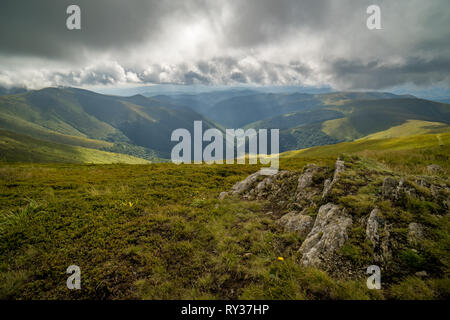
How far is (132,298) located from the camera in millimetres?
5812

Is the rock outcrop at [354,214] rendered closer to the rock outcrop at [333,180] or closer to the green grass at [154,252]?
the rock outcrop at [333,180]

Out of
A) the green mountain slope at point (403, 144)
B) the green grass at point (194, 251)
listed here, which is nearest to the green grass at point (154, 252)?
the green grass at point (194, 251)

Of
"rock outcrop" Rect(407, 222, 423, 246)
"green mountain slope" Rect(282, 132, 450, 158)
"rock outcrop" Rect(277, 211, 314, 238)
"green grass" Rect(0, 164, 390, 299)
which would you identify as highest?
"green mountain slope" Rect(282, 132, 450, 158)

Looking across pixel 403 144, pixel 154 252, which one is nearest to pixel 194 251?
pixel 154 252

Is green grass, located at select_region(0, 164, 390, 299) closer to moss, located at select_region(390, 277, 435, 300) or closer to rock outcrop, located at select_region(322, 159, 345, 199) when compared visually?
moss, located at select_region(390, 277, 435, 300)

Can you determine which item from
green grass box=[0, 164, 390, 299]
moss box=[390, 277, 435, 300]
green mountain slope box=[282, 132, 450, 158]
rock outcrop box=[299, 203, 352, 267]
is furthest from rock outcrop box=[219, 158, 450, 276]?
green mountain slope box=[282, 132, 450, 158]

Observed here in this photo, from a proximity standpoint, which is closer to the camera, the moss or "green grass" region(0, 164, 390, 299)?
the moss

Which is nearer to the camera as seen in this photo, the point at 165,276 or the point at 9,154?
the point at 165,276

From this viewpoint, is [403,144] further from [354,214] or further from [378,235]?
[378,235]

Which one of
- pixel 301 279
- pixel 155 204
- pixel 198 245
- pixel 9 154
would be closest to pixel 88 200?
pixel 155 204

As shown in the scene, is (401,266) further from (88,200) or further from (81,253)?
(88,200)

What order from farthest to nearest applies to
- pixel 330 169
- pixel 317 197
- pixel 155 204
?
1. pixel 155 204
2. pixel 330 169
3. pixel 317 197

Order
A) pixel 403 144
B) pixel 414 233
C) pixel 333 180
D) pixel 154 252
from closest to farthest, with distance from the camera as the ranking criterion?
pixel 414 233
pixel 154 252
pixel 333 180
pixel 403 144
